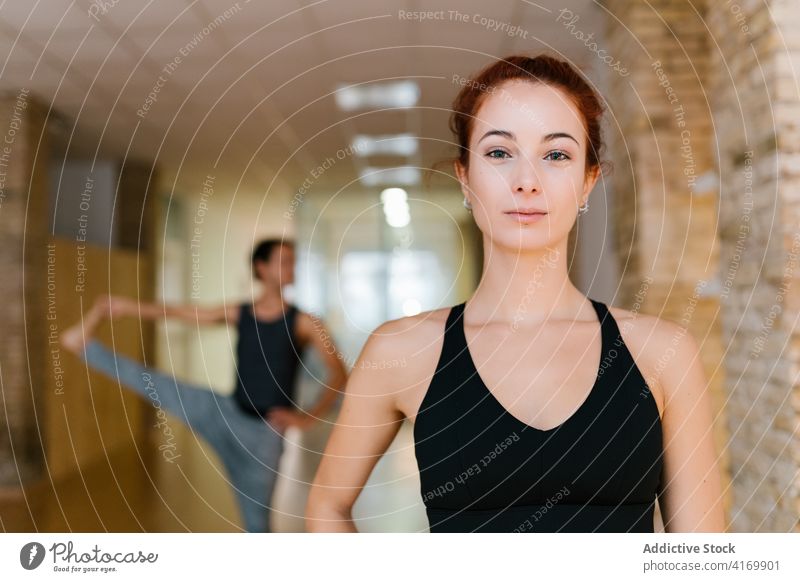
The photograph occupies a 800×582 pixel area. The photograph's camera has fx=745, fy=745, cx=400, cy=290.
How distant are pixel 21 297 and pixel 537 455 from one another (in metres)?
2.57

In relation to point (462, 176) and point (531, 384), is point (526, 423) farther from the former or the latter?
point (462, 176)

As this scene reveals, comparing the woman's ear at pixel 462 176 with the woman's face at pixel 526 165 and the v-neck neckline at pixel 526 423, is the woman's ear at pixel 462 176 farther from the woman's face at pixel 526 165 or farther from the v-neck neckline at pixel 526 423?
the v-neck neckline at pixel 526 423

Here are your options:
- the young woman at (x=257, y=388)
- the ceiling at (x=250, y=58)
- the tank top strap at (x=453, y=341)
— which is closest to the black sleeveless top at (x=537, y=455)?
the tank top strap at (x=453, y=341)

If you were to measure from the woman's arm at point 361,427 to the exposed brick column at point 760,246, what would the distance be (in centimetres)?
70

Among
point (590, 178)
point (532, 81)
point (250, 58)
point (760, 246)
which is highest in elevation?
point (250, 58)

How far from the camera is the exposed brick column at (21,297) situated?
278cm

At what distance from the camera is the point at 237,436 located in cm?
155

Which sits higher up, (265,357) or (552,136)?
(552,136)

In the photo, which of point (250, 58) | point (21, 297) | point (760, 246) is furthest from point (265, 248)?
point (21, 297)

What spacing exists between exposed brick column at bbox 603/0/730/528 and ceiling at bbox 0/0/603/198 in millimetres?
169

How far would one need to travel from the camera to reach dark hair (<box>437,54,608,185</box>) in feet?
2.84

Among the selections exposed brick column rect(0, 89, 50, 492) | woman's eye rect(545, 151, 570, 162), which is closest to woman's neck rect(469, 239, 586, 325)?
woman's eye rect(545, 151, 570, 162)
